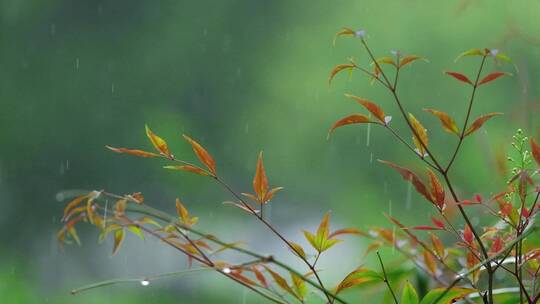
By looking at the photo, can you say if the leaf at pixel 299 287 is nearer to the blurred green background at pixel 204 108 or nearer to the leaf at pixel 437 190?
the leaf at pixel 437 190

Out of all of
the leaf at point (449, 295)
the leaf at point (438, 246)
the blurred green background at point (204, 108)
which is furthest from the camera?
the blurred green background at point (204, 108)

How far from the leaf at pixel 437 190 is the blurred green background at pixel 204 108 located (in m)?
2.97

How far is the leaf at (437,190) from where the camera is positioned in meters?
0.67

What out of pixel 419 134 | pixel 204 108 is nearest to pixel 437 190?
pixel 419 134

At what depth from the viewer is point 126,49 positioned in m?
4.18

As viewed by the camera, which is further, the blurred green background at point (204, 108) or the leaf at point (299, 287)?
the blurred green background at point (204, 108)

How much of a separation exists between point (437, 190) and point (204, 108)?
358 cm

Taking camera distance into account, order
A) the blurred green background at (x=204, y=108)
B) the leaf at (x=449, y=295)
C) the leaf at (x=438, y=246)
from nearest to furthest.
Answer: the leaf at (x=449, y=295), the leaf at (x=438, y=246), the blurred green background at (x=204, y=108)

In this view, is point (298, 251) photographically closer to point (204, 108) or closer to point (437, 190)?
point (437, 190)

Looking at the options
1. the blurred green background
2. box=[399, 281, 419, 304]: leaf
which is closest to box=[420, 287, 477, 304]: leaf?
box=[399, 281, 419, 304]: leaf

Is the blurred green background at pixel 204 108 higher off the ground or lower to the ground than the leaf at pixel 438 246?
higher

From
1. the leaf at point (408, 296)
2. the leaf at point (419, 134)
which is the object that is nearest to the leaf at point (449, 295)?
the leaf at point (408, 296)

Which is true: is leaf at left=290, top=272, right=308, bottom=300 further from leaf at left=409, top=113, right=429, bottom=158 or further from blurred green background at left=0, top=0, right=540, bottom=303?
blurred green background at left=0, top=0, right=540, bottom=303

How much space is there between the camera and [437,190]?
676 millimetres
